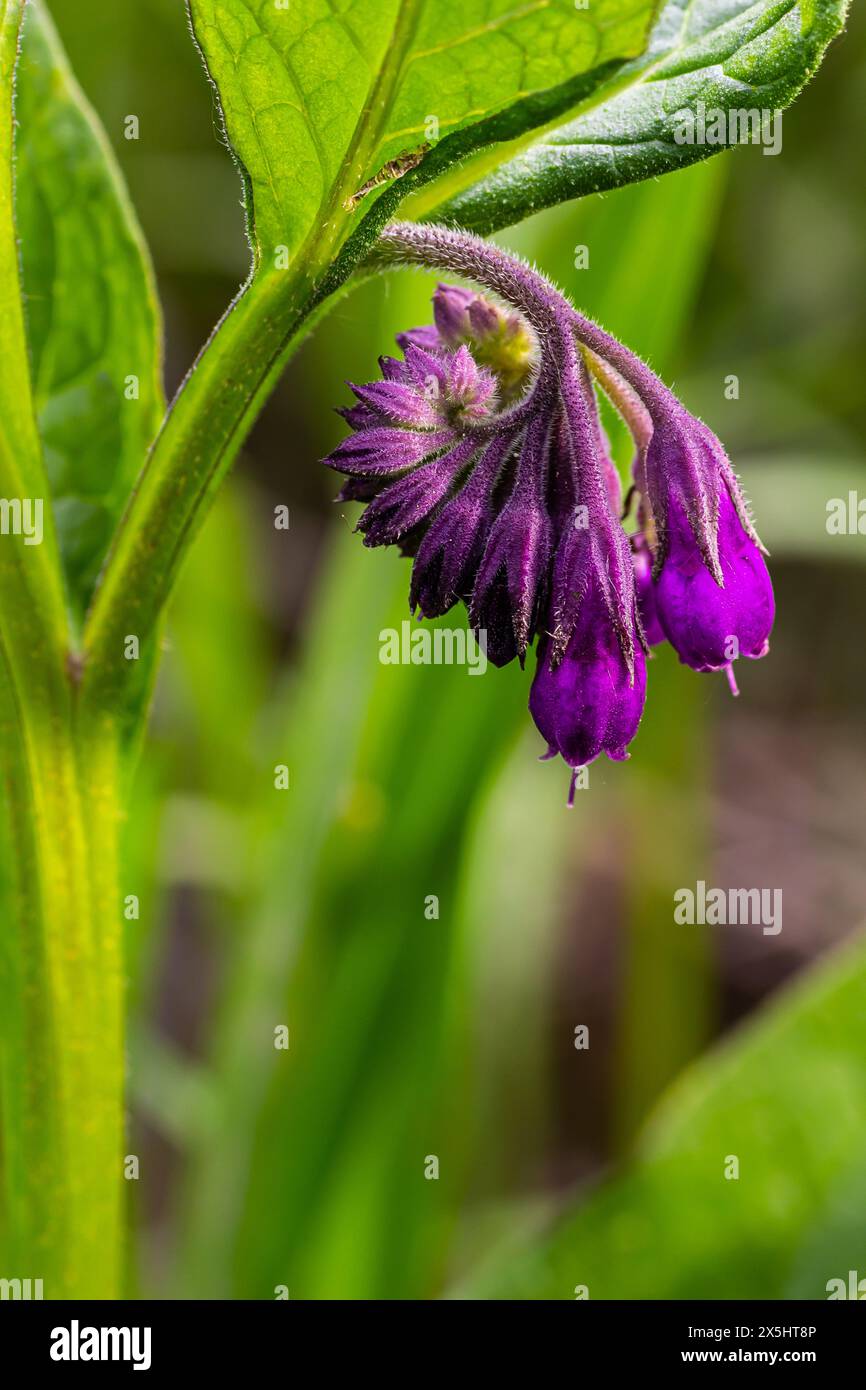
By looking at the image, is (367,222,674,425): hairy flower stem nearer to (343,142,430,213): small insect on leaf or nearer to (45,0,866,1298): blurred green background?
(343,142,430,213): small insect on leaf

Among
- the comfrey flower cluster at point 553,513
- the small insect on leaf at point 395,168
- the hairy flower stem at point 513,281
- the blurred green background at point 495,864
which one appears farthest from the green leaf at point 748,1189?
the small insect on leaf at point 395,168

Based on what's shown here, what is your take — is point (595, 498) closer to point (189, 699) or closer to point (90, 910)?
point (90, 910)

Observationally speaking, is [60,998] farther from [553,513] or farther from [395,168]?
[395,168]

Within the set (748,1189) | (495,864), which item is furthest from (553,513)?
(495,864)

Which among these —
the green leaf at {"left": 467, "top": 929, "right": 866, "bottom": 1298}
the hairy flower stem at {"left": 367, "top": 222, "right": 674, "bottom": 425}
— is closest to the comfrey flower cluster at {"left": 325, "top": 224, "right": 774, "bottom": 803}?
the hairy flower stem at {"left": 367, "top": 222, "right": 674, "bottom": 425}

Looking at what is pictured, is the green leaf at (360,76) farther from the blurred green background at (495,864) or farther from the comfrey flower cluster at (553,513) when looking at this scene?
the blurred green background at (495,864)
